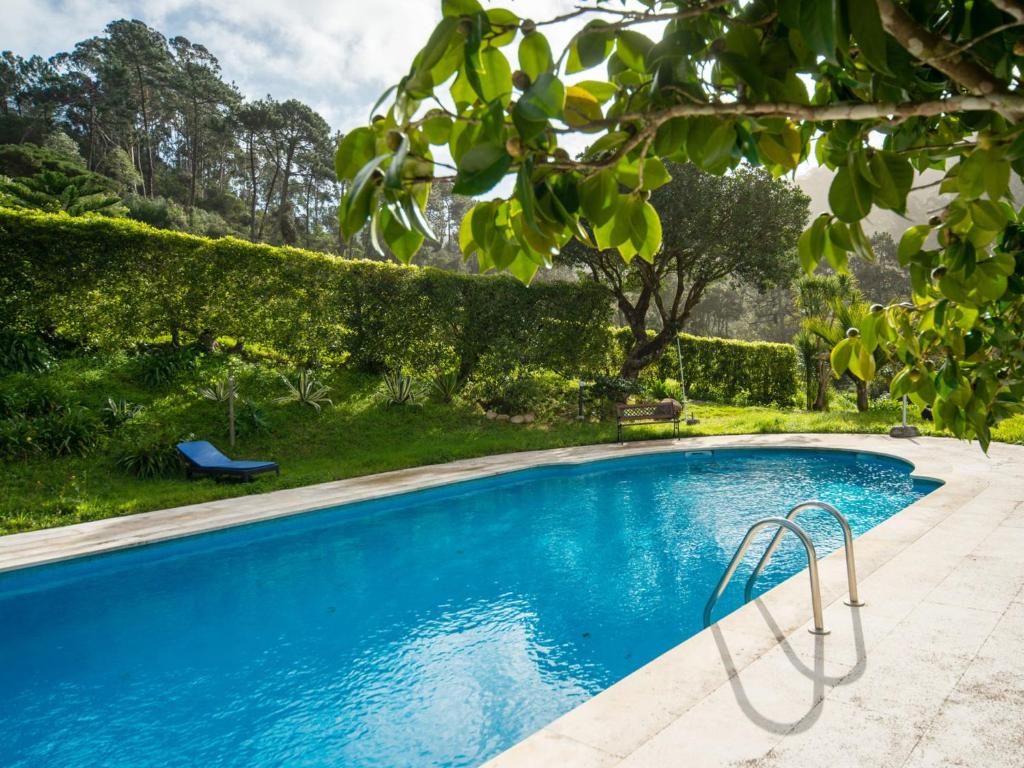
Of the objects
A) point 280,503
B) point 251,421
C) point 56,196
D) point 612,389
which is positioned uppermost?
point 56,196

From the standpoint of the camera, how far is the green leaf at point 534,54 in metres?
0.72

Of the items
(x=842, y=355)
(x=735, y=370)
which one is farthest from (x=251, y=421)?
(x=735, y=370)

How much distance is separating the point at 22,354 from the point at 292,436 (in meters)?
4.66

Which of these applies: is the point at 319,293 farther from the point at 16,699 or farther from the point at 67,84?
the point at 67,84

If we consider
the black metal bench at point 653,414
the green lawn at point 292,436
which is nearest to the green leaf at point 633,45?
the green lawn at point 292,436

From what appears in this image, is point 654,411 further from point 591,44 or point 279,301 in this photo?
point 591,44

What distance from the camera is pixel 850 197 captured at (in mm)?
752

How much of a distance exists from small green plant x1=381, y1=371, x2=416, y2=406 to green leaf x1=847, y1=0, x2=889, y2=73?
13.5 meters

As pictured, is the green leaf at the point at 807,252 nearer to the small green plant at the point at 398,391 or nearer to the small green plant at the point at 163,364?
the small green plant at the point at 163,364

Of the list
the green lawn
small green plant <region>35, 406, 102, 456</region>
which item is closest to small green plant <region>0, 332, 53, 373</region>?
the green lawn

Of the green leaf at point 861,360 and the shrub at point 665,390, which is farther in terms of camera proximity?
the shrub at point 665,390

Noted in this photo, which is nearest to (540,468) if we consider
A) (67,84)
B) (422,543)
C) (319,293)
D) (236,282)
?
(422,543)

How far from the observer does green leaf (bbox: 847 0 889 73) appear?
0.55 metres

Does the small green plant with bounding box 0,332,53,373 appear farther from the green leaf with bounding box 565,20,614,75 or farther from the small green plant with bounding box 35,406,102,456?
the green leaf with bounding box 565,20,614,75
